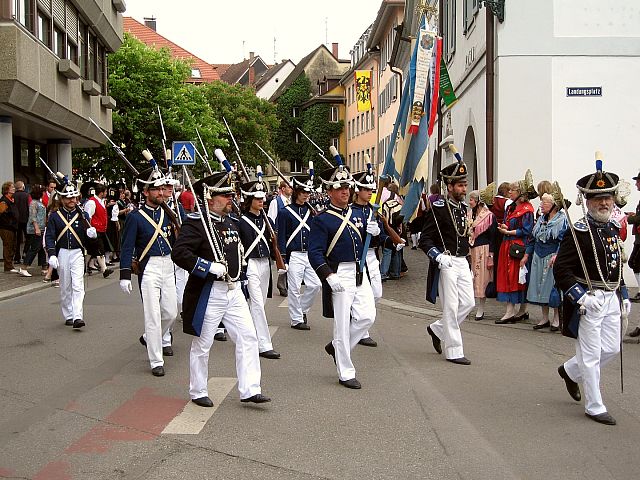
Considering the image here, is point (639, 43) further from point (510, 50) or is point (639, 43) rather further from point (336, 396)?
point (336, 396)

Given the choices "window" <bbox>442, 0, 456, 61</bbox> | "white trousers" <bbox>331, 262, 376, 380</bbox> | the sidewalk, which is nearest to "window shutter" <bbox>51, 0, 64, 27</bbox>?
the sidewalk

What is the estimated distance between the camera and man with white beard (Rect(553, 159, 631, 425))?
6.76 meters

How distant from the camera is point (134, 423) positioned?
21.6ft

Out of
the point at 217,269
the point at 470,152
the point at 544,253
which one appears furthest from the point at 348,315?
the point at 470,152

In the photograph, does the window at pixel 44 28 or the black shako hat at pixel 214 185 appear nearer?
the black shako hat at pixel 214 185

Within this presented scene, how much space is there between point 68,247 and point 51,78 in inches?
492

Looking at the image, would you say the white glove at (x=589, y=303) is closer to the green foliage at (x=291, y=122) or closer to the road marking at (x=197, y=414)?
the road marking at (x=197, y=414)

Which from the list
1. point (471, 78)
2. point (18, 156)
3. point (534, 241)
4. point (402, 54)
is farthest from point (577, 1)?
point (402, 54)

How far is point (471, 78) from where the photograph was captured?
792 inches

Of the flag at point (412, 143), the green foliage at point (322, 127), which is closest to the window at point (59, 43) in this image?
the flag at point (412, 143)

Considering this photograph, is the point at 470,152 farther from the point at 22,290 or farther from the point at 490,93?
the point at 22,290

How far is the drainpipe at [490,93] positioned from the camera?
1716 cm

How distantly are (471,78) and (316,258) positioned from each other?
1328 centimetres

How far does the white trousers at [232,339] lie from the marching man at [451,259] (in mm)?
2578
